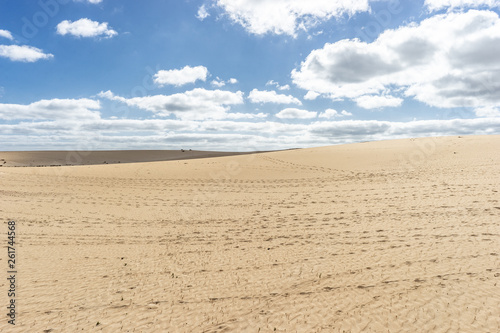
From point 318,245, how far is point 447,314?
4144 mm

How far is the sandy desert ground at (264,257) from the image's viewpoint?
233 inches

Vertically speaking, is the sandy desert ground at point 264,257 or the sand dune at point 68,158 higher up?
the sand dune at point 68,158

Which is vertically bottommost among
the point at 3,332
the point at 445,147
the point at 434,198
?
the point at 3,332

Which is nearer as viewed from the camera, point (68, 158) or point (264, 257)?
point (264, 257)

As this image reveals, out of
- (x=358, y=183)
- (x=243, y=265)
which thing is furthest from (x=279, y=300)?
(x=358, y=183)

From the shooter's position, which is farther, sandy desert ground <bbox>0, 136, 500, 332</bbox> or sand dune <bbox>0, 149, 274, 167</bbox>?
sand dune <bbox>0, 149, 274, 167</bbox>

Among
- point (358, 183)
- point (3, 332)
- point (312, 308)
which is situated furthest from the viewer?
point (358, 183)

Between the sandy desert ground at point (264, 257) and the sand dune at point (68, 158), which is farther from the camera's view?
the sand dune at point (68, 158)

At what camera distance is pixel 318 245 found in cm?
957

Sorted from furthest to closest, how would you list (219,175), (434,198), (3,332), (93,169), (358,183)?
(93,169) → (219,175) → (358,183) → (434,198) → (3,332)

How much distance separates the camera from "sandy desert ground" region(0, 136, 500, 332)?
19.4 feet

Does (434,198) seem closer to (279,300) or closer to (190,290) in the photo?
(279,300)

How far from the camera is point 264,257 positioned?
8.81 meters

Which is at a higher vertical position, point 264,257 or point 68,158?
point 68,158
